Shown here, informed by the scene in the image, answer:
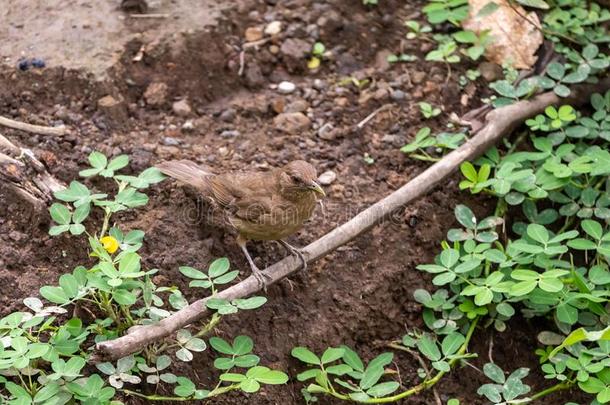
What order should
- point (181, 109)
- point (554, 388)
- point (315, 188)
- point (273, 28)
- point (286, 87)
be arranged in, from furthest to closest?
point (273, 28), point (286, 87), point (181, 109), point (315, 188), point (554, 388)

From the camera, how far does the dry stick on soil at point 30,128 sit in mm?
5680

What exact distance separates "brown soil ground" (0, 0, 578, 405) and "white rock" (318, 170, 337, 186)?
56 millimetres

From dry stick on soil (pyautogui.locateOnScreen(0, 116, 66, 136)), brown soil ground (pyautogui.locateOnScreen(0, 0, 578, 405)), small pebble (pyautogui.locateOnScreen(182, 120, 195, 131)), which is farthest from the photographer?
small pebble (pyautogui.locateOnScreen(182, 120, 195, 131))

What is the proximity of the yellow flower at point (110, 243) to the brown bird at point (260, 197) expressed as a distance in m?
0.70

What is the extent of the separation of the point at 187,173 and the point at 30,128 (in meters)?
1.04

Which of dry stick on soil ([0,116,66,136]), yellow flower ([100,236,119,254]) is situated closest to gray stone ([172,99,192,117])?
dry stick on soil ([0,116,66,136])

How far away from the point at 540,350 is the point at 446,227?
3.21 feet

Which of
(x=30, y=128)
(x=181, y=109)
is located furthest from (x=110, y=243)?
(x=181, y=109)

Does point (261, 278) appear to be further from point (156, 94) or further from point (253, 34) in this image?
point (253, 34)

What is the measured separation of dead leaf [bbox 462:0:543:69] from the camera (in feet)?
22.0

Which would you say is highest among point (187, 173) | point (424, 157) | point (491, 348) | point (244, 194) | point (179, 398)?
point (187, 173)

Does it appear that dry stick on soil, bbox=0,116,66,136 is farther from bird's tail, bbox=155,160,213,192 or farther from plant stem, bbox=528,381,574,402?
plant stem, bbox=528,381,574,402

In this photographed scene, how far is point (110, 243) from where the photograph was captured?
4.82 m

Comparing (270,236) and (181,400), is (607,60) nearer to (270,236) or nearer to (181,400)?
(270,236)
